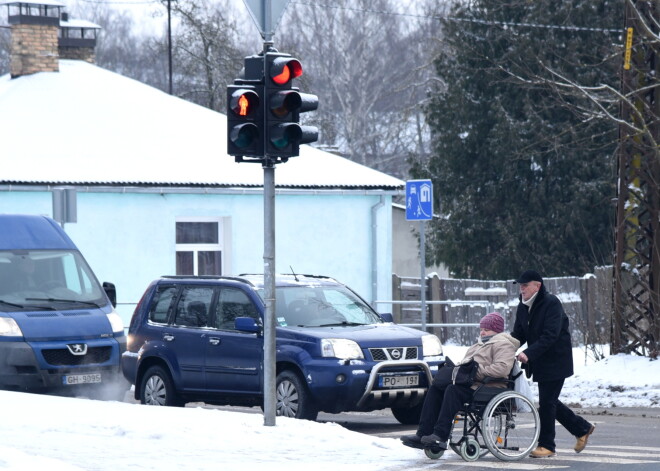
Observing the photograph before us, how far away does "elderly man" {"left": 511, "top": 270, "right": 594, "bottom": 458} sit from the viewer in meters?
11.5

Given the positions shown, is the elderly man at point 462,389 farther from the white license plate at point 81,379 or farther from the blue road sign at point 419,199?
the blue road sign at point 419,199

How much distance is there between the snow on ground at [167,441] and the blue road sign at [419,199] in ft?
28.5

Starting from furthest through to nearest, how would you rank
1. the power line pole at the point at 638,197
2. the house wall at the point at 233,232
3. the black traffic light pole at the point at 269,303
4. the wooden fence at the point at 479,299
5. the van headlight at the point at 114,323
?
the wooden fence at the point at 479,299 → the house wall at the point at 233,232 → the power line pole at the point at 638,197 → the van headlight at the point at 114,323 → the black traffic light pole at the point at 269,303

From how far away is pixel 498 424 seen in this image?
37.2ft

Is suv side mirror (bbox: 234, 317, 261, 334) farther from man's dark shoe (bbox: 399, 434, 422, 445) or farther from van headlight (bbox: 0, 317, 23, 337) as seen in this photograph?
man's dark shoe (bbox: 399, 434, 422, 445)

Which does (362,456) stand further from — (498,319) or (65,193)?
(65,193)

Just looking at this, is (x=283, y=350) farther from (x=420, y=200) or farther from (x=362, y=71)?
(x=362, y=71)

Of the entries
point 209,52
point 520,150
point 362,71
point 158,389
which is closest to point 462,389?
point 158,389

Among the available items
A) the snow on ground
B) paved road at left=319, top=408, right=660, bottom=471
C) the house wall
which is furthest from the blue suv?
the house wall

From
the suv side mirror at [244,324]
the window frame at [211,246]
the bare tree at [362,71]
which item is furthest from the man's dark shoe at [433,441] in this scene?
the bare tree at [362,71]

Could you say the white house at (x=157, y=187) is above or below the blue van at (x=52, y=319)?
above

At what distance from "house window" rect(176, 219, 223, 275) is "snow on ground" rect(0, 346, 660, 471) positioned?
1527cm

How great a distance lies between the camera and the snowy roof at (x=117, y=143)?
2836 centimetres

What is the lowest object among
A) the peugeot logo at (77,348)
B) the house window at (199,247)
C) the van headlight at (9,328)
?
the peugeot logo at (77,348)
